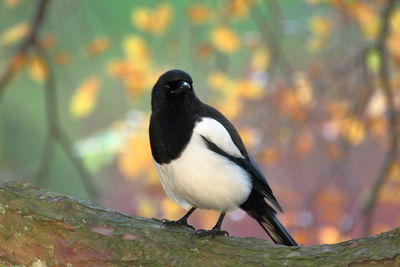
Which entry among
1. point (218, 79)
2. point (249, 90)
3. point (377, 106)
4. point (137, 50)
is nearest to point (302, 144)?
point (377, 106)

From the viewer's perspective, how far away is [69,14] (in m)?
4.31

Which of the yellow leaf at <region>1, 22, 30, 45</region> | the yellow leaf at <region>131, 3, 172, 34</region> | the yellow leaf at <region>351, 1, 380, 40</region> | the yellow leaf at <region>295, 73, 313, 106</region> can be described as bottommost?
the yellow leaf at <region>1, 22, 30, 45</region>

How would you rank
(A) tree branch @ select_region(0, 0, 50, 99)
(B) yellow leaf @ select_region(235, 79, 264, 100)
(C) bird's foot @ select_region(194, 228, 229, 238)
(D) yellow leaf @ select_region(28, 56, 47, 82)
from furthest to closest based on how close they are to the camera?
(B) yellow leaf @ select_region(235, 79, 264, 100) → (D) yellow leaf @ select_region(28, 56, 47, 82) → (A) tree branch @ select_region(0, 0, 50, 99) → (C) bird's foot @ select_region(194, 228, 229, 238)

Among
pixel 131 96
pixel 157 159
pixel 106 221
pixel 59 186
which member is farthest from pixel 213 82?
pixel 59 186

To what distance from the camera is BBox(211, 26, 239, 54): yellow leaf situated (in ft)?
14.1

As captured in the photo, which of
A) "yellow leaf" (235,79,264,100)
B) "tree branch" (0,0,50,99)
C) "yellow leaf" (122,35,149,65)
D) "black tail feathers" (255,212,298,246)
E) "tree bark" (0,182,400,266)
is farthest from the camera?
"yellow leaf" (235,79,264,100)

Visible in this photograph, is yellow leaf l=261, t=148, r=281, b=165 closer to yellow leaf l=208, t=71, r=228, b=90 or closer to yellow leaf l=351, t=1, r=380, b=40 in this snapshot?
yellow leaf l=208, t=71, r=228, b=90

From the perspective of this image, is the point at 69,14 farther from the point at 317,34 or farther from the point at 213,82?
the point at 317,34

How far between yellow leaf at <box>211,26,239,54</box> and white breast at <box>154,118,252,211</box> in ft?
5.34

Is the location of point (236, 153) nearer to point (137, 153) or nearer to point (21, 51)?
point (137, 153)

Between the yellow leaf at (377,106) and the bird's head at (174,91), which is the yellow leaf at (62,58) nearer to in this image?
the bird's head at (174,91)

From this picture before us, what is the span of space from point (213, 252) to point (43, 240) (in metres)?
0.52

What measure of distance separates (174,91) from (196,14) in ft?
5.18

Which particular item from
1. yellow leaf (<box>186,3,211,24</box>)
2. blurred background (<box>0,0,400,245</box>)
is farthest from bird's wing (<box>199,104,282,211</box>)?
yellow leaf (<box>186,3,211,24</box>)
